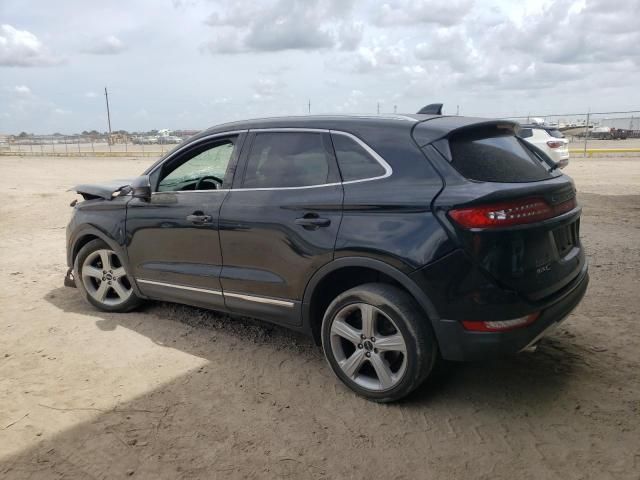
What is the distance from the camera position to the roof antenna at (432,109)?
161 inches

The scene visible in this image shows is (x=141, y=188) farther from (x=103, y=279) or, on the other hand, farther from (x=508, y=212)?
(x=508, y=212)

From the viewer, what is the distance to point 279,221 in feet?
11.6

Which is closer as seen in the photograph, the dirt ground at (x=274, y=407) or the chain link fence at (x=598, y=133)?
the dirt ground at (x=274, y=407)

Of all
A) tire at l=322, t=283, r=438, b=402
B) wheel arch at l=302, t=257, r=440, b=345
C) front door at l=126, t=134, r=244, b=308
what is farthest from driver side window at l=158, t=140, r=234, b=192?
tire at l=322, t=283, r=438, b=402

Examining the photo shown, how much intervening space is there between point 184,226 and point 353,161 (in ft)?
5.00

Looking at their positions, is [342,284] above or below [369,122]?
below

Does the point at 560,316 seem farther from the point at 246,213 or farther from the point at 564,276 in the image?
the point at 246,213

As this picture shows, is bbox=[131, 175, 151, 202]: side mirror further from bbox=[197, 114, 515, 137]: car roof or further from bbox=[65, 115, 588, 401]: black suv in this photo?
bbox=[197, 114, 515, 137]: car roof

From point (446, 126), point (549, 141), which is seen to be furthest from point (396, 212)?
point (549, 141)

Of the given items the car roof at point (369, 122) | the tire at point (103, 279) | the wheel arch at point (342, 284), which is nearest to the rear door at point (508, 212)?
the car roof at point (369, 122)

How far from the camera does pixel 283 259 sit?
11.7ft

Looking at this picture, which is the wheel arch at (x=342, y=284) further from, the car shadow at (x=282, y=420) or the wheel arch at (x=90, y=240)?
the wheel arch at (x=90, y=240)

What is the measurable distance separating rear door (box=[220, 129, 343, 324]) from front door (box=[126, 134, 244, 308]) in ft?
0.50

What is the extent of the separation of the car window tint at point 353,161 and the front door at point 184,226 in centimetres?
91
